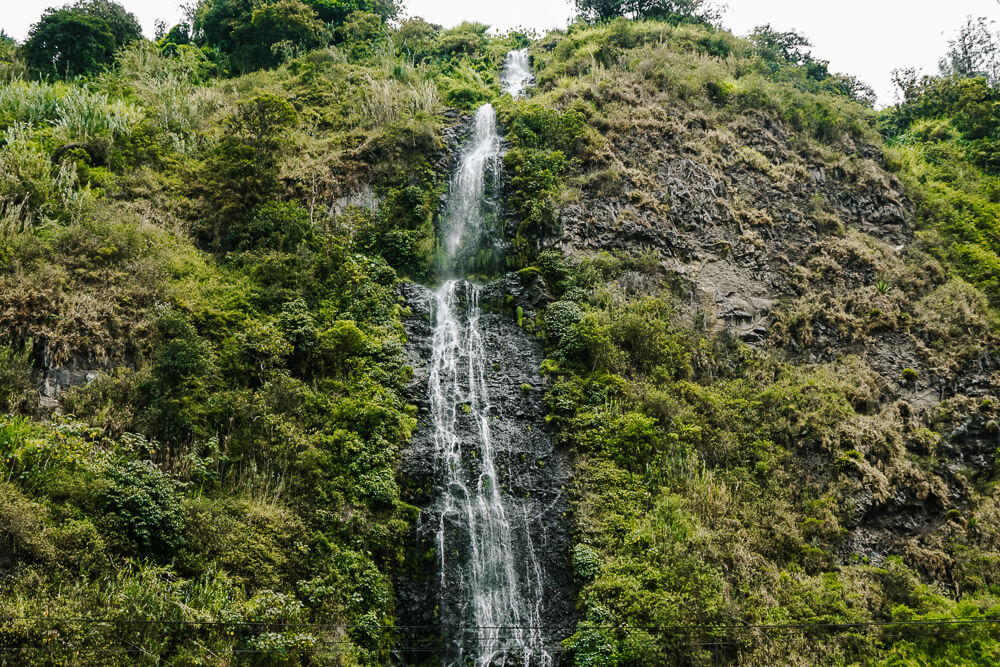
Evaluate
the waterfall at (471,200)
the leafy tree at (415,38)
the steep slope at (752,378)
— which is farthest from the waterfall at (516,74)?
the waterfall at (471,200)

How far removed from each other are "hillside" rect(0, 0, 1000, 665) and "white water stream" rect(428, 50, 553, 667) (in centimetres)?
39

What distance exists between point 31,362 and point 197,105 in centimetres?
1334

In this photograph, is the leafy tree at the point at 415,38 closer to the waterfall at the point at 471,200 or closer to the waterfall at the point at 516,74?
the waterfall at the point at 516,74

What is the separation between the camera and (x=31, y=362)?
1186 centimetres

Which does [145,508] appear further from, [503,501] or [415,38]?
[415,38]

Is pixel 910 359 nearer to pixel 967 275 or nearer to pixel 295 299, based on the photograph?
pixel 967 275

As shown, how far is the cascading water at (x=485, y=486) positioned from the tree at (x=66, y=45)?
20665 mm

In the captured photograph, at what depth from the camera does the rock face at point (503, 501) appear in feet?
37.6

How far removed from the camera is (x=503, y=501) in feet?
43.3

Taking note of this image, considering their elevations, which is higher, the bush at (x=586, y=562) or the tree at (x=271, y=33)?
the tree at (x=271, y=33)

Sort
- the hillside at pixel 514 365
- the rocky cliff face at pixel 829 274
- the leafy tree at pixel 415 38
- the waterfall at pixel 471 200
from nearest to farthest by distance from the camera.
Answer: the hillside at pixel 514 365
the rocky cliff face at pixel 829 274
the waterfall at pixel 471 200
the leafy tree at pixel 415 38

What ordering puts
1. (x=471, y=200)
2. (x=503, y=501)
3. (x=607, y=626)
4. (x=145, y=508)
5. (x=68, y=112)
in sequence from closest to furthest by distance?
(x=145, y=508)
(x=607, y=626)
(x=503, y=501)
(x=68, y=112)
(x=471, y=200)

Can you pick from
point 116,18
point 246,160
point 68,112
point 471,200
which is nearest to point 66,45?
point 116,18

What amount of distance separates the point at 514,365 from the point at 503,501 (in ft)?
13.3
